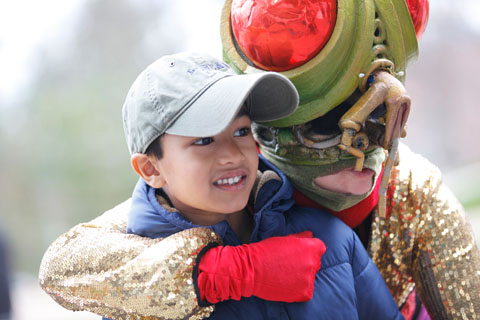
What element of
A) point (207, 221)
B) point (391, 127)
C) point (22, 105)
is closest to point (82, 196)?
point (22, 105)

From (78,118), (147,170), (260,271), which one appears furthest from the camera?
(78,118)

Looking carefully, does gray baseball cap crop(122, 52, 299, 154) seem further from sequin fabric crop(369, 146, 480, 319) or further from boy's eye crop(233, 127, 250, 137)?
sequin fabric crop(369, 146, 480, 319)

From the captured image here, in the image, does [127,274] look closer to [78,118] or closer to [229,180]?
[229,180]

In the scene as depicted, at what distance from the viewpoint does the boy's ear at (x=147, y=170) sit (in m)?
0.83

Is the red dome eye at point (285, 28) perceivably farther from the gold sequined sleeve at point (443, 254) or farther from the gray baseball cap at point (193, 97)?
the gold sequined sleeve at point (443, 254)

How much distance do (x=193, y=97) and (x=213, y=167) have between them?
0.11 m

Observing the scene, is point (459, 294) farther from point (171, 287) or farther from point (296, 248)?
point (171, 287)

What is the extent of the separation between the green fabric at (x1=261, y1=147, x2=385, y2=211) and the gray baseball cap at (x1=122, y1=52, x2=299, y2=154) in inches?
5.0

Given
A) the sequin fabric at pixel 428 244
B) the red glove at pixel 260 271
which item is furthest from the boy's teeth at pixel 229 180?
the sequin fabric at pixel 428 244

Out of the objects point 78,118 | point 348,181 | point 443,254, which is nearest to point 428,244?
point 443,254

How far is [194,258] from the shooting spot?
2.47 feet

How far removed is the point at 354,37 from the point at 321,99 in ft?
0.36

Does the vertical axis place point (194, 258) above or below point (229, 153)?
below

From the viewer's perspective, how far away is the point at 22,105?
3105 millimetres
